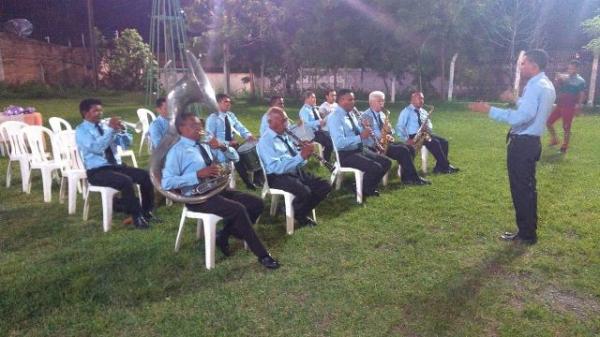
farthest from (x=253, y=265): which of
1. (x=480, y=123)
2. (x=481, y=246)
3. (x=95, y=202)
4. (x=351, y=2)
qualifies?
(x=351, y=2)

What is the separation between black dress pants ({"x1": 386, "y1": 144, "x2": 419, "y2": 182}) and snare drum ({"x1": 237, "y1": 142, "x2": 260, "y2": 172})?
2088mm

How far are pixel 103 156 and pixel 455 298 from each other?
4.14m

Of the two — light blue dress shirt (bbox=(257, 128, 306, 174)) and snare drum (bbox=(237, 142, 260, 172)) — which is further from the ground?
light blue dress shirt (bbox=(257, 128, 306, 174))

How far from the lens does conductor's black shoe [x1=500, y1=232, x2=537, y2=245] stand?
4.82 m

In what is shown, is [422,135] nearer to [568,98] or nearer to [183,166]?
[568,98]

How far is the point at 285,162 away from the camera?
5.15m

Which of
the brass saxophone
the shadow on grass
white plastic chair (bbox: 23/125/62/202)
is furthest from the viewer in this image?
the brass saxophone

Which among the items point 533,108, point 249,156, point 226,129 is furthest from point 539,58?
point 226,129

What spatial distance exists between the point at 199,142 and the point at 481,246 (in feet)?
9.97

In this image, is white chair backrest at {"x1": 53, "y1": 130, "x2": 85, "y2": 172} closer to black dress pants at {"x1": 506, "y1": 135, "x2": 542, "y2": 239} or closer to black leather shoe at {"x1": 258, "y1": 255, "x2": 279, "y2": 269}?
black leather shoe at {"x1": 258, "y1": 255, "x2": 279, "y2": 269}

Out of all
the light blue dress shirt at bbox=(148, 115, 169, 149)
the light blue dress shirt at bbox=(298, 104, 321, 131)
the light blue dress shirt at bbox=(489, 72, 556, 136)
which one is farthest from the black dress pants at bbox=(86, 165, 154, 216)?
the light blue dress shirt at bbox=(489, 72, 556, 136)

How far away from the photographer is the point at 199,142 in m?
4.51

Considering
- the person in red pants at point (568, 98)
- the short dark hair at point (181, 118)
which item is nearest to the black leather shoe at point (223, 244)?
the short dark hair at point (181, 118)

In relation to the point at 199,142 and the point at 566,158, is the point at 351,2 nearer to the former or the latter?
the point at 566,158
